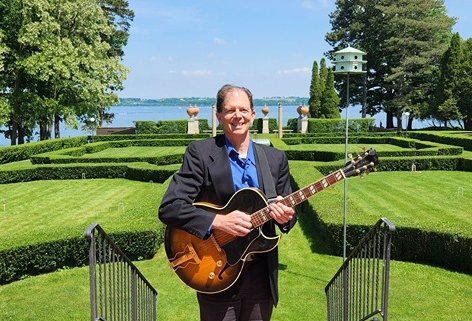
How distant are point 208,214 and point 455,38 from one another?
134 feet

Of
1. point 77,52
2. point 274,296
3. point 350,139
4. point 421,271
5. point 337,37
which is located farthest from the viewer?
point 337,37

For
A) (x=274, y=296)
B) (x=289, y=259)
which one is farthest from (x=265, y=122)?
(x=274, y=296)

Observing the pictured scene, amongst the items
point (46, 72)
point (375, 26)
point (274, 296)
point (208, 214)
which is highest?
point (375, 26)

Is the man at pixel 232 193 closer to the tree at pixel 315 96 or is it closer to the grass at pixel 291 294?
the grass at pixel 291 294

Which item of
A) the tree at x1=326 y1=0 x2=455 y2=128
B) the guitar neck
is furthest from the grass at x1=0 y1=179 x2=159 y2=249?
the tree at x1=326 y1=0 x2=455 y2=128

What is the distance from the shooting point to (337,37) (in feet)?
167

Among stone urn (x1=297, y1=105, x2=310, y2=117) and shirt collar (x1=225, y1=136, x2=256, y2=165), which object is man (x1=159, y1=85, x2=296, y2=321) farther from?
stone urn (x1=297, y1=105, x2=310, y2=117)

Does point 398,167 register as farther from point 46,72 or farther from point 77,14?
point 77,14

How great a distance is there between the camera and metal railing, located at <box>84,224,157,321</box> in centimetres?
272

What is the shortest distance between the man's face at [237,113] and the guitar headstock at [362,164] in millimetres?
821

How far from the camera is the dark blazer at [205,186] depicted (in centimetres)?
278

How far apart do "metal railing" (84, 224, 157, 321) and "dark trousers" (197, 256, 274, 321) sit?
0.81m

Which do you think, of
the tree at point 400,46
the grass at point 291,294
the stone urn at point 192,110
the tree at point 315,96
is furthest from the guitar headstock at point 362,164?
the tree at point 400,46

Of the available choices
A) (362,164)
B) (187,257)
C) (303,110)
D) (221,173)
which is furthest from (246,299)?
(303,110)
